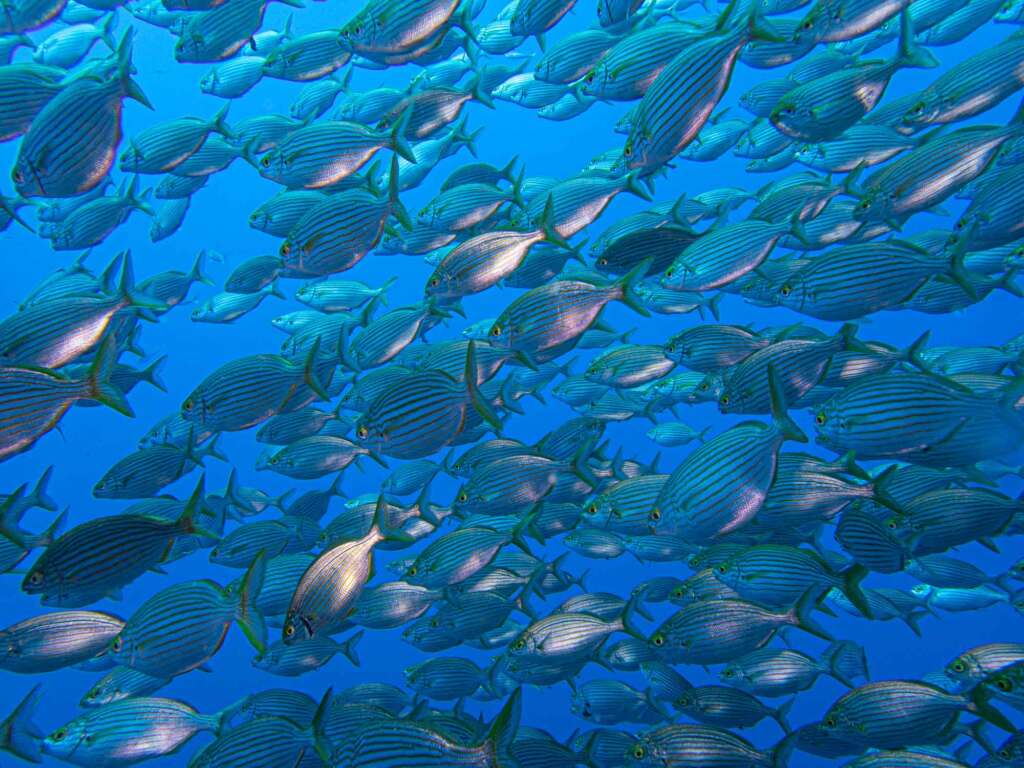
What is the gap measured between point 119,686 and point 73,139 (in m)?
3.64

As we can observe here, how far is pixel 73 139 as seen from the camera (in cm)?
358

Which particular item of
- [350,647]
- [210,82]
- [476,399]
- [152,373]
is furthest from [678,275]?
[210,82]

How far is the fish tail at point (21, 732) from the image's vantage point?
348 cm

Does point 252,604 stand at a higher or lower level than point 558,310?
lower

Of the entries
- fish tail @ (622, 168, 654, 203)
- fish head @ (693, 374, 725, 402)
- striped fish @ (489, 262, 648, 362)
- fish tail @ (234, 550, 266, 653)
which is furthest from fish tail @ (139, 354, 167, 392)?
fish head @ (693, 374, 725, 402)

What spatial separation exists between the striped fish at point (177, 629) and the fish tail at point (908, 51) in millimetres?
5385

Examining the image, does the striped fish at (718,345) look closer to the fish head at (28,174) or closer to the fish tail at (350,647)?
the fish tail at (350,647)

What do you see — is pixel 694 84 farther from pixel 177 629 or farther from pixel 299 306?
pixel 299 306

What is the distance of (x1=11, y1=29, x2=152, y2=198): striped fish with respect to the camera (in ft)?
11.6

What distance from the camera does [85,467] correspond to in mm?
29000

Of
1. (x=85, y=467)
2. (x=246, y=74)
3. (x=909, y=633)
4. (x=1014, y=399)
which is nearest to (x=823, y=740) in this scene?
(x=1014, y=399)

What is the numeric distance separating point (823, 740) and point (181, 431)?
5.78 m

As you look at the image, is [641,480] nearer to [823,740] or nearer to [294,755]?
[823,740]

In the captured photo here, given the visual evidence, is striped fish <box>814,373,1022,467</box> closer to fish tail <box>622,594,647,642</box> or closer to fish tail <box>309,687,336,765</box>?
fish tail <box>622,594,647,642</box>
